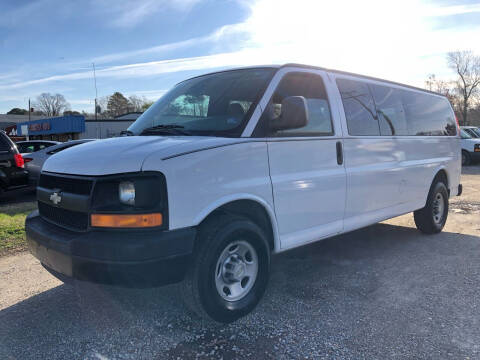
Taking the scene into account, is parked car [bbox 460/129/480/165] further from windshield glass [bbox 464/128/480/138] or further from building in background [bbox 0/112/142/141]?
building in background [bbox 0/112/142/141]

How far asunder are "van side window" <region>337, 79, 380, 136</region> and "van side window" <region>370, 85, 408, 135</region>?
0.17 m

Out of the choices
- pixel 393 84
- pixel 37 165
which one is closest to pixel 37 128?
pixel 37 165

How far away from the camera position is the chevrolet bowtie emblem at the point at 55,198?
114 inches

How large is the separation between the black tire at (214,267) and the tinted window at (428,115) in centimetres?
327

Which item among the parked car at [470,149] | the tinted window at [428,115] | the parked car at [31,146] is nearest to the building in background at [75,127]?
the parked car at [31,146]

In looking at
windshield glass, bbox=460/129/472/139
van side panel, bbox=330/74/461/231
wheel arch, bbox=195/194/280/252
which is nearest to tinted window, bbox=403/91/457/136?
van side panel, bbox=330/74/461/231

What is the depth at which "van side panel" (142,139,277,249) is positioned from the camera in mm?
2578

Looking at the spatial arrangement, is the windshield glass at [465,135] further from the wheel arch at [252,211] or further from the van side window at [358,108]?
the wheel arch at [252,211]

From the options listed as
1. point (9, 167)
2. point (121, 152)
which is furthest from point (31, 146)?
point (121, 152)

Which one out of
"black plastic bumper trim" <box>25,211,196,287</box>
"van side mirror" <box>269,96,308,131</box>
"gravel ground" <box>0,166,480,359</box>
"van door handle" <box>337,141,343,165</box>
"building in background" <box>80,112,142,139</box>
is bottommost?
"gravel ground" <box>0,166,480,359</box>

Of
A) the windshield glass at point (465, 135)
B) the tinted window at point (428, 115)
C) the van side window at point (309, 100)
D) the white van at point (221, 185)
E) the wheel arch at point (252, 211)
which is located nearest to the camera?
the white van at point (221, 185)

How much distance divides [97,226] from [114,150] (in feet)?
1.85

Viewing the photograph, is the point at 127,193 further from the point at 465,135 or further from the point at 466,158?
the point at 465,135

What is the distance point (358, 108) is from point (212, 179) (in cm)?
222
